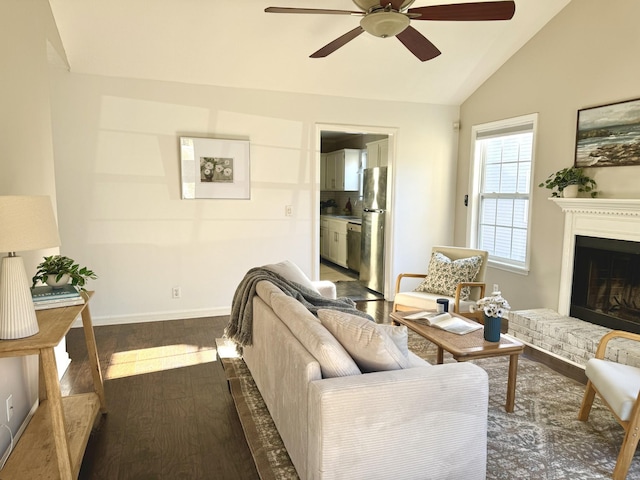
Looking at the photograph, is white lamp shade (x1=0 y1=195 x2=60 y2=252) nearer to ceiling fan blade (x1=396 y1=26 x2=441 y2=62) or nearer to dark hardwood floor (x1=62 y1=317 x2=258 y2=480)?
dark hardwood floor (x1=62 y1=317 x2=258 y2=480)

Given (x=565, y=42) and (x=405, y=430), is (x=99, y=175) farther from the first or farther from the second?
(x=565, y=42)

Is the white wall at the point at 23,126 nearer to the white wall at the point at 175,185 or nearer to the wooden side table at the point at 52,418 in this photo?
the wooden side table at the point at 52,418

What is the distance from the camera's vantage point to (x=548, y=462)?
2152 millimetres

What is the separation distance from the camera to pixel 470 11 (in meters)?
2.51

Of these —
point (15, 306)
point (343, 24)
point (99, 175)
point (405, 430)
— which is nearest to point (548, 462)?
point (405, 430)

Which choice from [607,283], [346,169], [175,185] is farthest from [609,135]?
[346,169]

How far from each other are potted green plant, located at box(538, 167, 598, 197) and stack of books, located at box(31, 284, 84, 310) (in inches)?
152

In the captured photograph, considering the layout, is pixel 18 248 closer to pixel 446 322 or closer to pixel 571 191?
pixel 446 322

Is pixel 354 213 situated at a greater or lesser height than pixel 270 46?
lesser

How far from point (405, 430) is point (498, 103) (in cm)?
417

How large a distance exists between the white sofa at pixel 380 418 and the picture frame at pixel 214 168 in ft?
9.35

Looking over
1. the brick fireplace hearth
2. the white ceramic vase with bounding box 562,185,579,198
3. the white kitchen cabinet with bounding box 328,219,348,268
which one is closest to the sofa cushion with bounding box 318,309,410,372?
the brick fireplace hearth

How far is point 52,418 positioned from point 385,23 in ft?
8.63

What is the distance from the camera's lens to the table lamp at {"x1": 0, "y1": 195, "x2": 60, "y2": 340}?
1659mm
